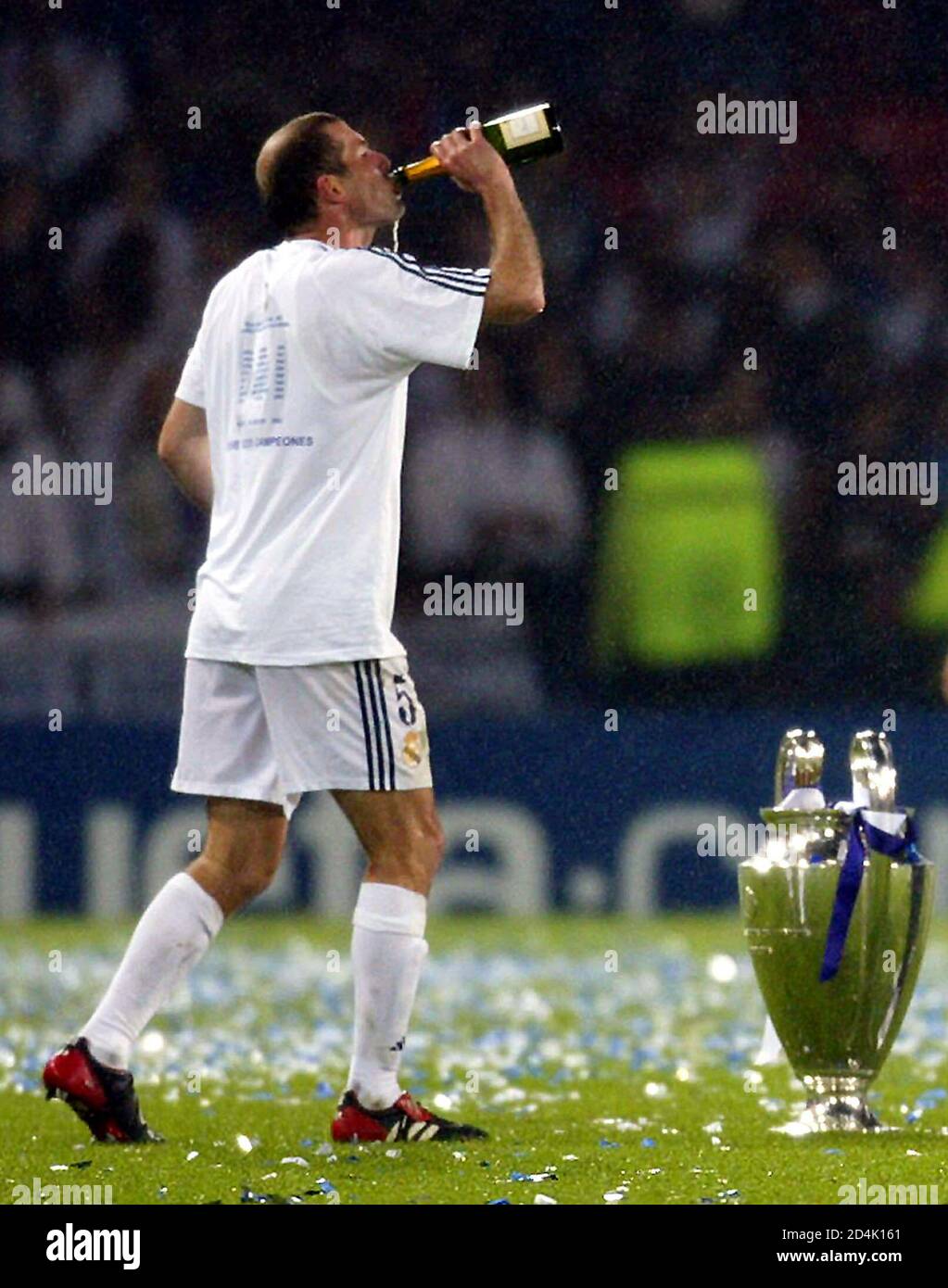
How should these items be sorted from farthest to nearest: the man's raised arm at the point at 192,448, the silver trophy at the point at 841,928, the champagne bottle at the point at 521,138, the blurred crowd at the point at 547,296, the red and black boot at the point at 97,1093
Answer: the blurred crowd at the point at 547,296 < the man's raised arm at the point at 192,448 < the silver trophy at the point at 841,928 < the champagne bottle at the point at 521,138 < the red and black boot at the point at 97,1093

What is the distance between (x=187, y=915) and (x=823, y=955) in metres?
1.22

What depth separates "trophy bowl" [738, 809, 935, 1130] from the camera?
4.72 meters

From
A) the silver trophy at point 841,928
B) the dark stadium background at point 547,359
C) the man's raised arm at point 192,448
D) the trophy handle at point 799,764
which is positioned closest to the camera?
the silver trophy at point 841,928

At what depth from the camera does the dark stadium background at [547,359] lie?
10.3 meters

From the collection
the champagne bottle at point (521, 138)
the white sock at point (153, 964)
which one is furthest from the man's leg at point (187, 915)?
the champagne bottle at point (521, 138)

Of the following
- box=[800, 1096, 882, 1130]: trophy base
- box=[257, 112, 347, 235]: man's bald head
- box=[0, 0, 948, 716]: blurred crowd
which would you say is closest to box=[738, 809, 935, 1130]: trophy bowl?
box=[800, 1096, 882, 1130]: trophy base

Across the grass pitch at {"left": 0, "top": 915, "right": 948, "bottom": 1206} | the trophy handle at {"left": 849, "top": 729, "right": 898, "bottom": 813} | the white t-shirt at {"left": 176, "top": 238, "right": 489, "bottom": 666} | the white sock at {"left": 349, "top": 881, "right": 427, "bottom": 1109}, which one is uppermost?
the white t-shirt at {"left": 176, "top": 238, "right": 489, "bottom": 666}

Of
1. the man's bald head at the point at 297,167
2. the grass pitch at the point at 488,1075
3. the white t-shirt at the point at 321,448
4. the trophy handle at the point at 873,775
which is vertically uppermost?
the man's bald head at the point at 297,167

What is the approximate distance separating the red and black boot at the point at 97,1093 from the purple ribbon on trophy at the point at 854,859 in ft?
4.34

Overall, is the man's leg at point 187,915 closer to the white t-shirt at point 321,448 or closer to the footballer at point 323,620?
the footballer at point 323,620

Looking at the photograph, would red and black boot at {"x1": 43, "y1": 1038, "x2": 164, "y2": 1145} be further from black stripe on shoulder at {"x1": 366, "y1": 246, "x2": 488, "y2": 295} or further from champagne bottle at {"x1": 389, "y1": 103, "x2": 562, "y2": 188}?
champagne bottle at {"x1": 389, "y1": 103, "x2": 562, "y2": 188}

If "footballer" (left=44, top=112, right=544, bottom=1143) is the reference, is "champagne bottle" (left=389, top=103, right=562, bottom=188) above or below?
above

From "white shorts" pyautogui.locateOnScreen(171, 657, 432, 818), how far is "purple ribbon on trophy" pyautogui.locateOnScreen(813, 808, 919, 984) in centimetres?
82

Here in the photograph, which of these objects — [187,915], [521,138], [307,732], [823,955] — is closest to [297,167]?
[521,138]
